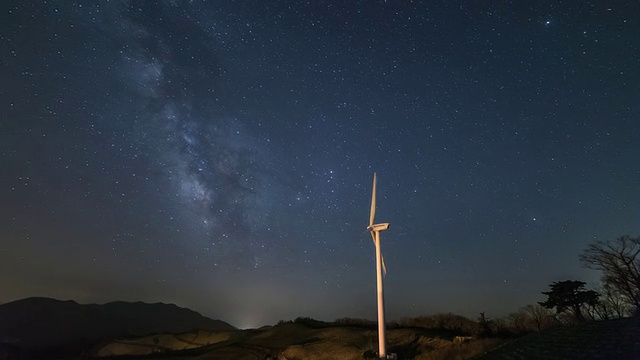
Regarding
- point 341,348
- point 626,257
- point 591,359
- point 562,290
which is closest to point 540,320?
point 562,290

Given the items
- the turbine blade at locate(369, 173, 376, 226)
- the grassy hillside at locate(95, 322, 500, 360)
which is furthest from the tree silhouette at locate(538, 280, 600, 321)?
the turbine blade at locate(369, 173, 376, 226)

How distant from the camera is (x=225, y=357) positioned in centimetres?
4034

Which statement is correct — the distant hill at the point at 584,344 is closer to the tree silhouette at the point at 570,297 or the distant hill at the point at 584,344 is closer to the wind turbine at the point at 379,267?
the wind turbine at the point at 379,267

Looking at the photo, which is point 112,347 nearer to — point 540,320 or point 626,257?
point 540,320

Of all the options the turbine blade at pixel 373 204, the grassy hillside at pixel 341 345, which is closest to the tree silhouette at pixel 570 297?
the grassy hillside at pixel 341 345

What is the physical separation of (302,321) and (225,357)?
1697 cm

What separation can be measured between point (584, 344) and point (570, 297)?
116ft

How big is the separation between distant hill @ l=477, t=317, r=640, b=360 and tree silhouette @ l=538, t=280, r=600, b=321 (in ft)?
95.9

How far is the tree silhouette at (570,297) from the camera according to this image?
42.5 m

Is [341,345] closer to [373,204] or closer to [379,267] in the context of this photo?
[379,267]

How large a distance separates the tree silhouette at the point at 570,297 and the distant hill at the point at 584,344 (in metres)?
29.2

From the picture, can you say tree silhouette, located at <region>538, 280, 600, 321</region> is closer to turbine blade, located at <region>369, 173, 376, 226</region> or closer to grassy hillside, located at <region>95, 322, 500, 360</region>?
grassy hillside, located at <region>95, 322, 500, 360</region>

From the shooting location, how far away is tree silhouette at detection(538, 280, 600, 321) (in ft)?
139

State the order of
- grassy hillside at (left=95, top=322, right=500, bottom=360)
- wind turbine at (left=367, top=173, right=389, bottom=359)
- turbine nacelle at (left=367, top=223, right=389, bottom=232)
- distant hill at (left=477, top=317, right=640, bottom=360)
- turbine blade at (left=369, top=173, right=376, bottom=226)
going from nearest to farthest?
distant hill at (left=477, top=317, right=640, bottom=360) → wind turbine at (left=367, top=173, right=389, bottom=359) → grassy hillside at (left=95, top=322, right=500, bottom=360) → turbine nacelle at (left=367, top=223, right=389, bottom=232) → turbine blade at (left=369, top=173, right=376, bottom=226)
